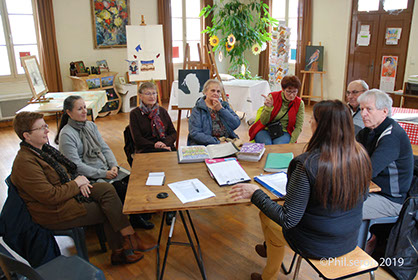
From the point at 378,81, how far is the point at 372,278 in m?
5.28

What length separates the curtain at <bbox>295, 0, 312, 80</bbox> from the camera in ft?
22.6

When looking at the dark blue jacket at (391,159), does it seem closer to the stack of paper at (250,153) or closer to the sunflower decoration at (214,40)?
the stack of paper at (250,153)

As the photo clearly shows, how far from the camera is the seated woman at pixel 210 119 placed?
10.3ft

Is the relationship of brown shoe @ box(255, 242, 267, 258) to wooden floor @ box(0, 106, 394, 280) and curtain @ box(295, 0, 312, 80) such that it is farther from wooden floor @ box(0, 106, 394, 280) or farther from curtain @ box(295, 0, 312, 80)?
curtain @ box(295, 0, 312, 80)

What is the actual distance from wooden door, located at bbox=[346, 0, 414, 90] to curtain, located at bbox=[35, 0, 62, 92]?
535 centimetres

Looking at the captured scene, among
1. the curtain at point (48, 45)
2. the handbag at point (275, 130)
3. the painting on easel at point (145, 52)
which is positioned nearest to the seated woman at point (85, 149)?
the handbag at point (275, 130)

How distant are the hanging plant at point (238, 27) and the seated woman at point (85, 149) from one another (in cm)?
474

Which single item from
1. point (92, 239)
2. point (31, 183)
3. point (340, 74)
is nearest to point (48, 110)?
point (92, 239)

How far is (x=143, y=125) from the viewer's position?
10.5 ft

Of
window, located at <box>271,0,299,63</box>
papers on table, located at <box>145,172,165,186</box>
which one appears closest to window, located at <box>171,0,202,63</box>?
window, located at <box>271,0,299,63</box>

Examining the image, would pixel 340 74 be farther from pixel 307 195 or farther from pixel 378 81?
pixel 307 195

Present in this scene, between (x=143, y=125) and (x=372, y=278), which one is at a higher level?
(x=143, y=125)

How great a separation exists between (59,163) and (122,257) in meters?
0.77

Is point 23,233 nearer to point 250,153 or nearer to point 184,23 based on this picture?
point 250,153
